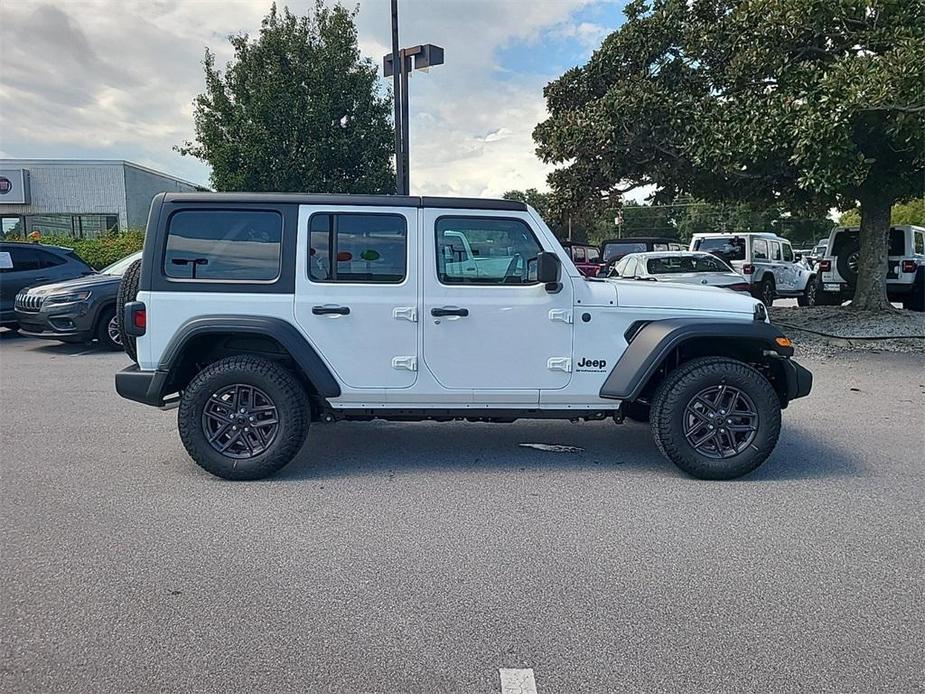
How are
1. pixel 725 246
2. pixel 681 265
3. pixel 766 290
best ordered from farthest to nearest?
1. pixel 725 246
2. pixel 766 290
3. pixel 681 265

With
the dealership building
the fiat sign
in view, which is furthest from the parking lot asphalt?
the fiat sign

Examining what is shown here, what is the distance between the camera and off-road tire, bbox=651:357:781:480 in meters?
4.72

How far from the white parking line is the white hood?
278cm

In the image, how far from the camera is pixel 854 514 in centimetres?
420

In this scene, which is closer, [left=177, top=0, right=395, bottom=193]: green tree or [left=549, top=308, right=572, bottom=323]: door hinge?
[left=549, top=308, right=572, bottom=323]: door hinge

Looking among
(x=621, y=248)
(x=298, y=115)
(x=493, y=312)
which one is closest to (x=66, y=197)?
(x=298, y=115)

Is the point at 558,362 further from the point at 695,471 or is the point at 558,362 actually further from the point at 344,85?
the point at 344,85

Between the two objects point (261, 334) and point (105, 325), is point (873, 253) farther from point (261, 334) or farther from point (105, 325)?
point (105, 325)

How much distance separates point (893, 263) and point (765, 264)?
274 cm

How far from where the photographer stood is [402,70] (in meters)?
12.5

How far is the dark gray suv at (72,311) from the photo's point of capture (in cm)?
993

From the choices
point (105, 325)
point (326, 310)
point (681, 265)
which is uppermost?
point (681, 265)

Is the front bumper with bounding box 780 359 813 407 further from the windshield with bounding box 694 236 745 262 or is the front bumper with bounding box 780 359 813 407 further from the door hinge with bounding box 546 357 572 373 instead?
the windshield with bounding box 694 236 745 262

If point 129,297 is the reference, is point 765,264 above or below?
above
